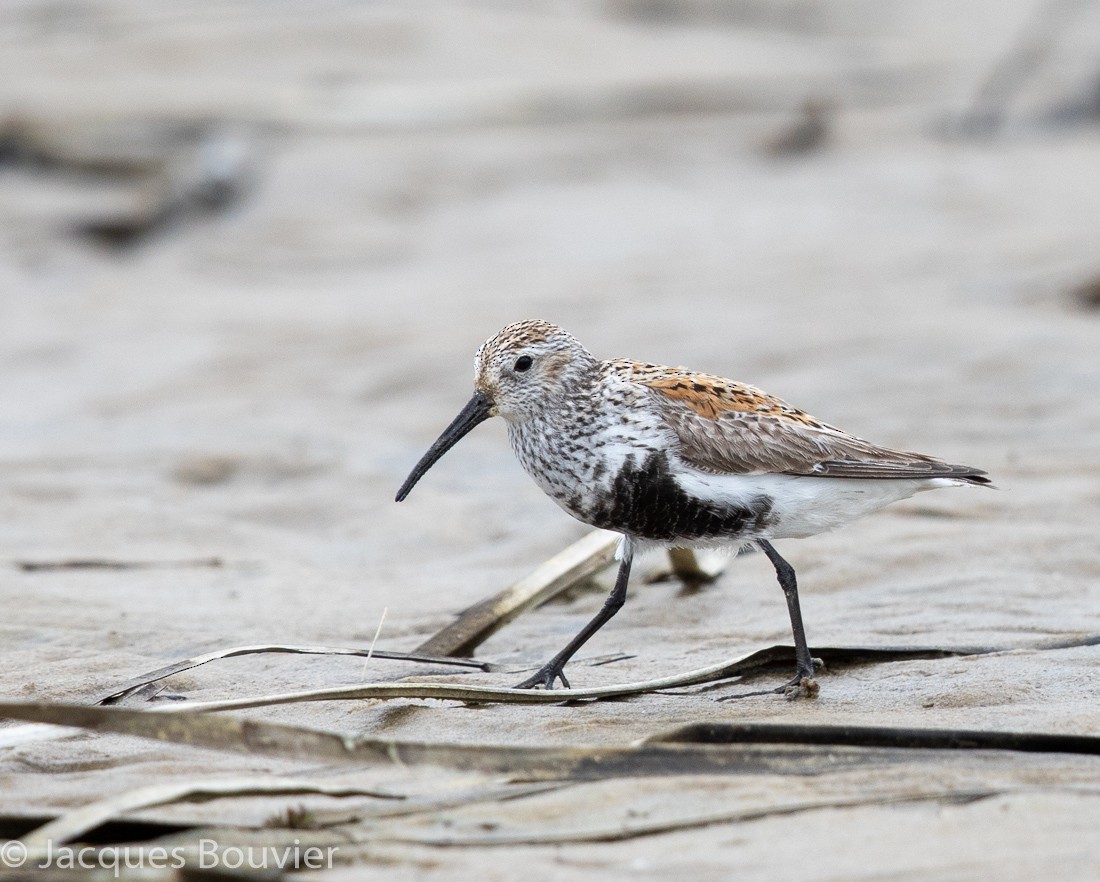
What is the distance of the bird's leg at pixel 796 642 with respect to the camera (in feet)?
14.7

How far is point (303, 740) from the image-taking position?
3.50 meters

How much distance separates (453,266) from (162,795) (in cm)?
856

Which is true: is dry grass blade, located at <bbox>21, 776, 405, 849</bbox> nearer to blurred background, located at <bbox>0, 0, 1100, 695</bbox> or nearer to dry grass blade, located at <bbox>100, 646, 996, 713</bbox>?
dry grass blade, located at <bbox>100, 646, 996, 713</bbox>

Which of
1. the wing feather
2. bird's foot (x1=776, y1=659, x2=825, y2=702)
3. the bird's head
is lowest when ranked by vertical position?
bird's foot (x1=776, y1=659, x2=825, y2=702)

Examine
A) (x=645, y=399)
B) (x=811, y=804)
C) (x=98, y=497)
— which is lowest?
(x=98, y=497)

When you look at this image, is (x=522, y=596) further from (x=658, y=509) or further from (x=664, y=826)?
(x=664, y=826)

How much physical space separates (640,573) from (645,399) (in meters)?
1.56

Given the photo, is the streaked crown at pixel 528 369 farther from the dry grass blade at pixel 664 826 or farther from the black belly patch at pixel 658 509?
the dry grass blade at pixel 664 826

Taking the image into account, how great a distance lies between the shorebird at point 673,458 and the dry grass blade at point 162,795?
1.38m

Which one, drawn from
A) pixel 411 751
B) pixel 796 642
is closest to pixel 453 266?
pixel 796 642

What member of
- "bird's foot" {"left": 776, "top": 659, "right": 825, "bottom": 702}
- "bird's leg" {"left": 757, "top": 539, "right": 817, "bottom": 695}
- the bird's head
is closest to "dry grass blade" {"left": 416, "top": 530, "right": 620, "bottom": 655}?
the bird's head

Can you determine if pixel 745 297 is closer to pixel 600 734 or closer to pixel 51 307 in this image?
pixel 51 307

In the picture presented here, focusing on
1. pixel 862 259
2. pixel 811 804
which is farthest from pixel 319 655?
pixel 862 259

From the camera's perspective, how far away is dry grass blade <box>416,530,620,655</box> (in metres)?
5.15
